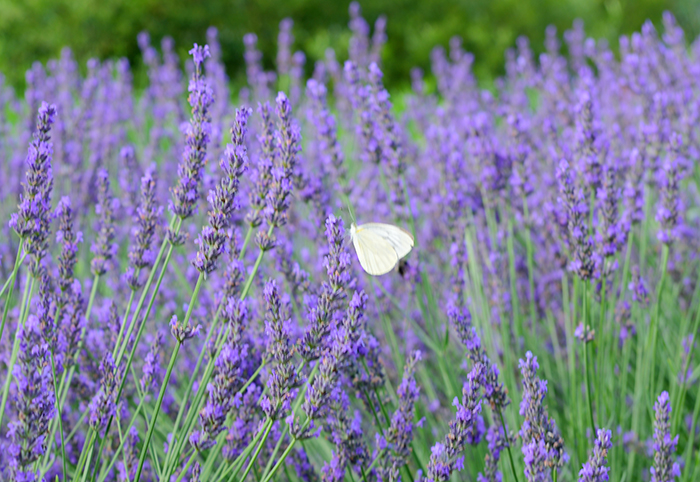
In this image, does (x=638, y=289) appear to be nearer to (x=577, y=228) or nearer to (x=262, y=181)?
(x=577, y=228)

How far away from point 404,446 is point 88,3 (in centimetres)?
854

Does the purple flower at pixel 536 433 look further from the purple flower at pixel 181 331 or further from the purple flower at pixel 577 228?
the purple flower at pixel 181 331

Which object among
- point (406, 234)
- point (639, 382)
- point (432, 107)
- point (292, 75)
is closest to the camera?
point (406, 234)

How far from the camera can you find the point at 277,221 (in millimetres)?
1381

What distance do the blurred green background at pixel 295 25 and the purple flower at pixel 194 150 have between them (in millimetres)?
6957

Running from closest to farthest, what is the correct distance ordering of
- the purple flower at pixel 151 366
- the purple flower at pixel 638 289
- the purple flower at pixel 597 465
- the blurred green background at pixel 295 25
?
the purple flower at pixel 597 465 → the purple flower at pixel 151 366 → the purple flower at pixel 638 289 → the blurred green background at pixel 295 25

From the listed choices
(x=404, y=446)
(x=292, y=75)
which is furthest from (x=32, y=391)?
(x=292, y=75)

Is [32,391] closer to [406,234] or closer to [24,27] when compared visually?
[406,234]

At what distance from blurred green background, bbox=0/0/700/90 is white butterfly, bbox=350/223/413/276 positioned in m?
6.75

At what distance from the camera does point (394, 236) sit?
163cm

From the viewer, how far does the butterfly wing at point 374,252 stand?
1.59 metres

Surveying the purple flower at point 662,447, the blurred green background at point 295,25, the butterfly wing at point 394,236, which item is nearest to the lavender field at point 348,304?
the purple flower at point 662,447

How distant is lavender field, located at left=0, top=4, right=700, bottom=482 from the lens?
4.13ft

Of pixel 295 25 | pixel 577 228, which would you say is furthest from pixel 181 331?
pixel 295 25
